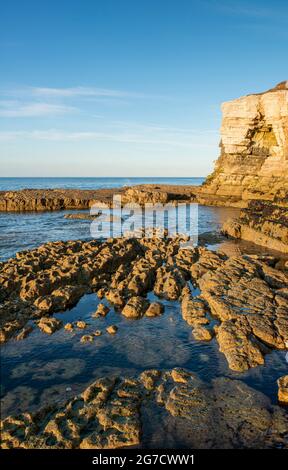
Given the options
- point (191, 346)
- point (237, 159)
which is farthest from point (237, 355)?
point (237, 159)

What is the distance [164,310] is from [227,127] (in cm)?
4558

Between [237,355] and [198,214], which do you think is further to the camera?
[198,214]

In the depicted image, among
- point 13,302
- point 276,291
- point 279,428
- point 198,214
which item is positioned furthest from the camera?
point 198,214

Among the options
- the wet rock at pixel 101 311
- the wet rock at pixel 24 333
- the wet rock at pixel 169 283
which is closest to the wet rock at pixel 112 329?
the wet rock at pixel 101 311

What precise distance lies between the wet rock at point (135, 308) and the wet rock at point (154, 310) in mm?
181

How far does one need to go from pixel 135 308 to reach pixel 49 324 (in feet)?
9.21

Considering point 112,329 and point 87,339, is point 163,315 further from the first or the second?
point 87,339

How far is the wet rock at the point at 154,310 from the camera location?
11.8 meters

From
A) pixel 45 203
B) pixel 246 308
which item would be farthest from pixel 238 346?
pixel 45 203

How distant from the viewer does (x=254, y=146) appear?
167 feet

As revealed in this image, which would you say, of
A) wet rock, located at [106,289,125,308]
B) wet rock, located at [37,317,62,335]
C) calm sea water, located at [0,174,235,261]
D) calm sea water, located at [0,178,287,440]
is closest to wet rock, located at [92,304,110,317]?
calm sea water, located at [0,178,287,440]

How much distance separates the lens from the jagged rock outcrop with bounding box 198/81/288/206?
4512 centimetres
